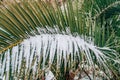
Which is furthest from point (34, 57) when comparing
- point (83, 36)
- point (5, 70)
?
point (83, 36)

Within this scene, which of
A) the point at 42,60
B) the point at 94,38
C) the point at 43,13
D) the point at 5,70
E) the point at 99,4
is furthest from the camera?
the point at 99,4

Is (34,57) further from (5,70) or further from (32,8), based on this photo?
(32,8)

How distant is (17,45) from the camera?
133 centimetres

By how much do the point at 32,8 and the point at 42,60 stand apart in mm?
271

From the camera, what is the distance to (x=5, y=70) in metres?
1.30

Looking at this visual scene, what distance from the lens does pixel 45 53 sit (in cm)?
135

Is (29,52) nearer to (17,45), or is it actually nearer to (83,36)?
(17,45)

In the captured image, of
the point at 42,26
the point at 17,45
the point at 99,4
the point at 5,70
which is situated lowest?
the point at 5,70

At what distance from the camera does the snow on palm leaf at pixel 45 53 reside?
131 centimetres

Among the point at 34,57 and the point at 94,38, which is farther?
the point at 94,38

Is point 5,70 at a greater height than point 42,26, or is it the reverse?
point 42,26

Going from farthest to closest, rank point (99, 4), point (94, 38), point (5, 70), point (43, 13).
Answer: point (99, 4) < point (94, 38) < point (43, 13) < point (5, 70)

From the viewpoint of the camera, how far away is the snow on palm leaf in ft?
4.30

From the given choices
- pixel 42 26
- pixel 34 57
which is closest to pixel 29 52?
pixel 34 57
